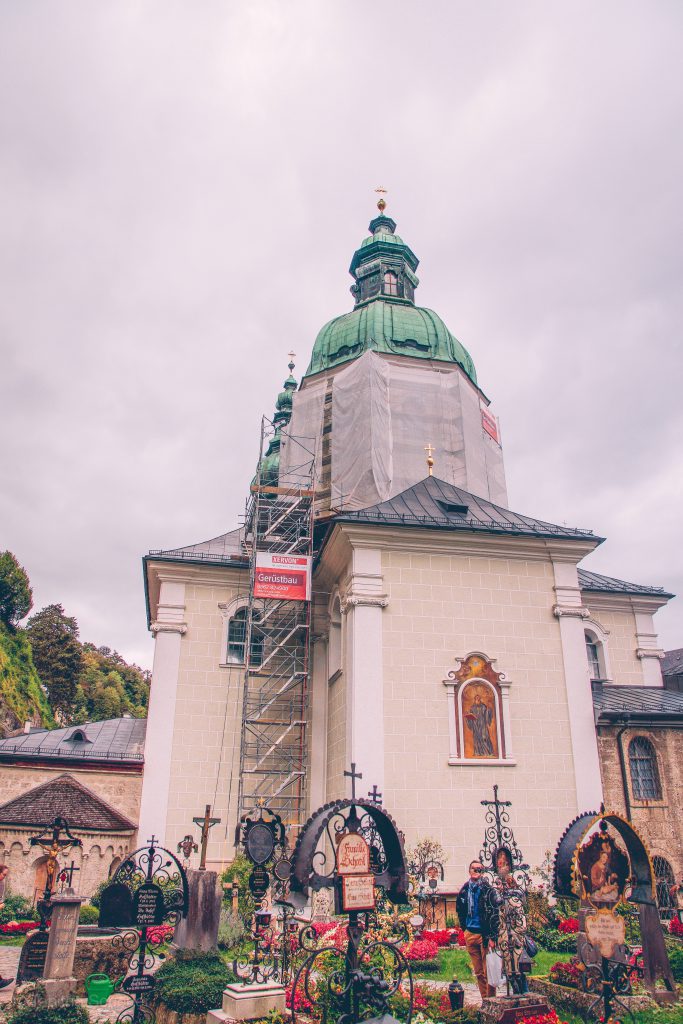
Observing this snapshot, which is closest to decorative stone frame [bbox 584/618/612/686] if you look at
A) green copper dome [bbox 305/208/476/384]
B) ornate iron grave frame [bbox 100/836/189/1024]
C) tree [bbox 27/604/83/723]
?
green copper dome [bbox 305/208/476/384]

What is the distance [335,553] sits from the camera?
17.8 meters

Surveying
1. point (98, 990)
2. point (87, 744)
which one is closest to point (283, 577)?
point (87, 744)

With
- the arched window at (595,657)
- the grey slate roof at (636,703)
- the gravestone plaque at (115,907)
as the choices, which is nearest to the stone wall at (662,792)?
the grey slate roof at (636,703)

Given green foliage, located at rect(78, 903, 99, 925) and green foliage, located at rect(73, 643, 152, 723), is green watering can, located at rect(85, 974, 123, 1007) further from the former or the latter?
green foliage, located at rect(73, 643, 152, 723)

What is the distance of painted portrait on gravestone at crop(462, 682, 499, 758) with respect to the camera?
50.2 feet

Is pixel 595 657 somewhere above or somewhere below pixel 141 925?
above

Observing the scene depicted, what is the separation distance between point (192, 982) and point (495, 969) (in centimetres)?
364

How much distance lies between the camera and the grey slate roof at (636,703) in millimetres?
16141

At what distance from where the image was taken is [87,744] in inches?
851

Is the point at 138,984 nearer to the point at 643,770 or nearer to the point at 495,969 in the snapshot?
the point at 495,969

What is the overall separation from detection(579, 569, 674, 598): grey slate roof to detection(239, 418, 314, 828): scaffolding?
314 inches

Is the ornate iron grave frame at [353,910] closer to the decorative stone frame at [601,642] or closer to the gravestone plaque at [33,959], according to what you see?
the gravestone plaque at [33,959]

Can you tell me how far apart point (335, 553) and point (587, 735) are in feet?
22.2

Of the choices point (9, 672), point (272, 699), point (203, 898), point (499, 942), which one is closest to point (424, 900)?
point (203, 898)
